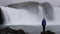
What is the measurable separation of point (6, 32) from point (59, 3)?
65.6ft

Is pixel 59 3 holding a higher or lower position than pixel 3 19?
higher

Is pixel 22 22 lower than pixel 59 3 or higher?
lower

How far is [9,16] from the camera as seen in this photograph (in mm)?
18109

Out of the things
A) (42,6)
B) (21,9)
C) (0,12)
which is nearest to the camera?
(0,12)

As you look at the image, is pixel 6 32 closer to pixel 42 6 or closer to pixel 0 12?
pixel 0 12

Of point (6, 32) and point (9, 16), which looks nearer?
point (6, 32)

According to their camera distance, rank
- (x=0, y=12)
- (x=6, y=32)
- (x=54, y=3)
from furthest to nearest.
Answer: (x=54, y=3) → (x=0, y=12) → (x=6, y=32)

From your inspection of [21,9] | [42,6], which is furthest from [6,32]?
[42,6]

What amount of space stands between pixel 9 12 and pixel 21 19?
1377 mm

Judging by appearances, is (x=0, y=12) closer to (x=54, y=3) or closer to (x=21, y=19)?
(x=21, y=19)

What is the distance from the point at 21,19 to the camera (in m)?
18.6

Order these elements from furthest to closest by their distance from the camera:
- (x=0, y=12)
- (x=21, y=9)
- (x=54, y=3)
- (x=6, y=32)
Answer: (x=54, y=3), (x=21, y=9), (x=0, y=12), (x=6, y=32)

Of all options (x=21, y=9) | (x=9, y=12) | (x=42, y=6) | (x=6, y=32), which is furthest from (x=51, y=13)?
(x=6, y=32)

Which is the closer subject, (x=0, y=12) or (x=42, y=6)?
(x=0, y=12)
